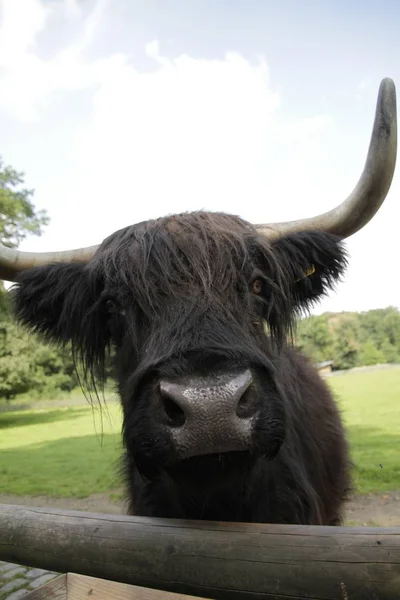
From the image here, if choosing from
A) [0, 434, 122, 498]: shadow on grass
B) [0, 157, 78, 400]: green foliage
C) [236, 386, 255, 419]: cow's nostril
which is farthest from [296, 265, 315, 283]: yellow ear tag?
[0, 157, 78, 400]: green foliage

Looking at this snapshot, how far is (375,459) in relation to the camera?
11414 millimetres

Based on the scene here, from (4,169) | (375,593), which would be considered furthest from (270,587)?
(4,169)

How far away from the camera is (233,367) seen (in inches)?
72.7

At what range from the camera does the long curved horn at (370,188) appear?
269cm

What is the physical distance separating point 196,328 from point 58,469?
1324 cm

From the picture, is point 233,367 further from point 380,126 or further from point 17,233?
point 17,233

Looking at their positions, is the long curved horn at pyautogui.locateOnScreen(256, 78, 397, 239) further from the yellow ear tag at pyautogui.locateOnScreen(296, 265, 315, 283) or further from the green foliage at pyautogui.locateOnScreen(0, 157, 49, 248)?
the green foliage at pyautogui.locateOnScreen(0, 157, 49, 248)

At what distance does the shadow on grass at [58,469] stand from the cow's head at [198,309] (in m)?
5.51

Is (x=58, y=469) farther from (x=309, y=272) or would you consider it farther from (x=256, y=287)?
(x=256, y=287)

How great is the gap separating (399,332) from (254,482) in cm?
9935

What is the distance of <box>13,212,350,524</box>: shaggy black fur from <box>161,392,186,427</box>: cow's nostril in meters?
0.06

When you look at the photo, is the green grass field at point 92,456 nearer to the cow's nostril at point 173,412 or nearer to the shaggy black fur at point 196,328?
the shaggy black fur at point 196,328

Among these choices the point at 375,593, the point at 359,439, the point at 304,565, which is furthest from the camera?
the point at 359,439

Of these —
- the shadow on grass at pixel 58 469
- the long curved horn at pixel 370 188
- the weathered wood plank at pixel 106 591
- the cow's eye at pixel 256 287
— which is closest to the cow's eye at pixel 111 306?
the cow's eye at pixel 256 287
